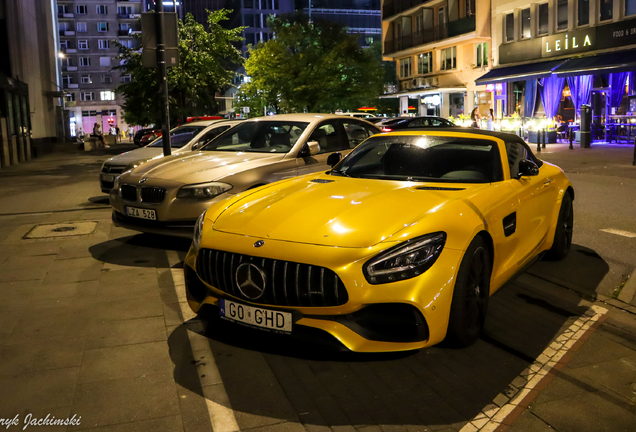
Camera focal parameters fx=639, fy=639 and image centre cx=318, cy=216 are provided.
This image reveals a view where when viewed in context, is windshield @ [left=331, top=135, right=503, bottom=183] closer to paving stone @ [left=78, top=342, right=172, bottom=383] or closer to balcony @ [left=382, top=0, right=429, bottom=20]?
paving stone @ [left=78, top=342, right=172, bottom=383]

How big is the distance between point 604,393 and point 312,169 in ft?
16.9

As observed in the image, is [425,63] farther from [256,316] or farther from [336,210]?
[256,316]

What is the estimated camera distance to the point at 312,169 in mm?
8258

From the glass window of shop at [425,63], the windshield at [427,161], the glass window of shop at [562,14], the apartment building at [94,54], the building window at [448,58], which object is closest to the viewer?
the windshield at [427,161]

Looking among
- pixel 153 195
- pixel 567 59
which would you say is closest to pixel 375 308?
pixel 153 195

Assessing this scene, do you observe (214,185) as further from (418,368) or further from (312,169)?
(418,368)

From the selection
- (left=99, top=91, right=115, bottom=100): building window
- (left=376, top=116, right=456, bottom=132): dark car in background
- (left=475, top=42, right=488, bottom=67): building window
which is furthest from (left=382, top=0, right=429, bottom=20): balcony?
(left=99, top=91, right=115, bottom=100): building window

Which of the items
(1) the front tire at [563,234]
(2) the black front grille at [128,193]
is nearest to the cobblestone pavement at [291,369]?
(1) the front tire at [563,234]

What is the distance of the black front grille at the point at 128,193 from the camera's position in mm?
7527

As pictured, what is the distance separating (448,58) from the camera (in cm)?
4509

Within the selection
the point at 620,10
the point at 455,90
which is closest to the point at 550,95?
the point at 620,10

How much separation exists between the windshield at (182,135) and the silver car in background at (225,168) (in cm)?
496

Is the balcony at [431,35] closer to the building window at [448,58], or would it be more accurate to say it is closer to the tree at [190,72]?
the building window at [448,58]

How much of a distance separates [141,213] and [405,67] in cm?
4754
